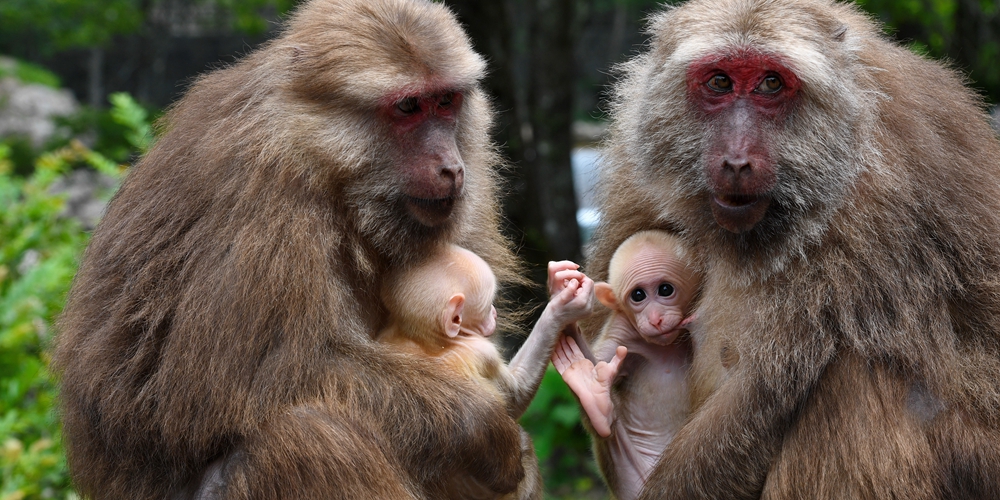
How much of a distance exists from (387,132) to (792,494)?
193 cm

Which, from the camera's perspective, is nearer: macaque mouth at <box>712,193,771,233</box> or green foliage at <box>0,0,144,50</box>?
macaque mouth at <box>712,193,771,233</box>

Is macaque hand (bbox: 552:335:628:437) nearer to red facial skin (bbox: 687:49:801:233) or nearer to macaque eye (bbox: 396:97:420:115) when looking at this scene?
red facial skin (bbox: 687:49:801:233)

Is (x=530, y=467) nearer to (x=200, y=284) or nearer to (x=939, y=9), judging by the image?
(x=200, y=284)

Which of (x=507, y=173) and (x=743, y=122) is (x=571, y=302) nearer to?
(x=743, y=122)

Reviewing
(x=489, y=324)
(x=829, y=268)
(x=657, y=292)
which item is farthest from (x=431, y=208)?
(x=829, y=268)

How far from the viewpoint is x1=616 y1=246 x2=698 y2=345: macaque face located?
3762 mm

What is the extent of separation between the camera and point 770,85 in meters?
3.28

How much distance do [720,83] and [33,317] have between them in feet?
16.6

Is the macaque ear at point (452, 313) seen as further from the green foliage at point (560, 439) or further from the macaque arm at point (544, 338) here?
the green foliage at point (560, 439)

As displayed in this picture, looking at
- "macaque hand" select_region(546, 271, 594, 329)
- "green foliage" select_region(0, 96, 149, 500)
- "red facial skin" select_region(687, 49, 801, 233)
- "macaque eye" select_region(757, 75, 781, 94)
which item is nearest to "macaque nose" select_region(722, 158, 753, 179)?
"red facial skin" select_region(687, 49, 801, 233)

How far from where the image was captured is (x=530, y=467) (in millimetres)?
4125

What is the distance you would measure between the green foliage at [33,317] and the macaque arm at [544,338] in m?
2.36

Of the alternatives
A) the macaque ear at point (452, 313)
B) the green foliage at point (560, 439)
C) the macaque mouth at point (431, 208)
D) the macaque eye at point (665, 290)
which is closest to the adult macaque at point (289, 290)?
the macaque mouth at point (431, 208)

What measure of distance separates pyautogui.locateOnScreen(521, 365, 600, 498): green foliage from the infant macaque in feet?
7.78
